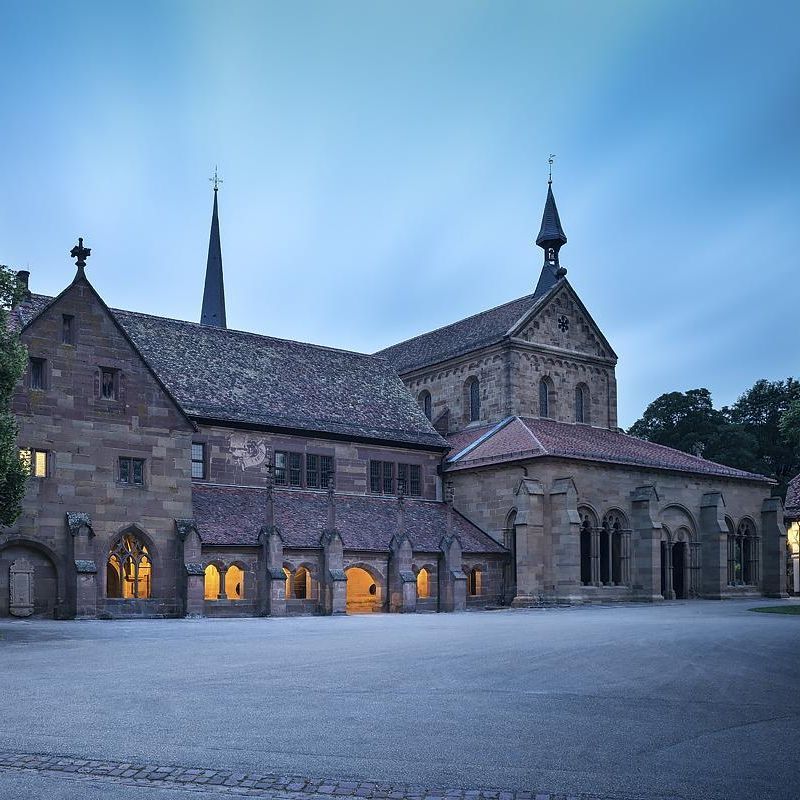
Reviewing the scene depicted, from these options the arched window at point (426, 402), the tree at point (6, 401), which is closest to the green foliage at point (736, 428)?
the arched window at point (426, 402)

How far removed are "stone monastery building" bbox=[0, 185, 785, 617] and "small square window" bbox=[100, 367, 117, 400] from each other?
8 cm

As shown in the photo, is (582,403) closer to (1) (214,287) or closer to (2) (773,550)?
(2) (773,550)

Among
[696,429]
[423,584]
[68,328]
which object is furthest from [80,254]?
[696,429]

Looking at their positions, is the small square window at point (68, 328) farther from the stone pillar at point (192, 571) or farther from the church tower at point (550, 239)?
the church tower at point (550, 239)

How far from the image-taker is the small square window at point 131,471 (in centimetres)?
4197

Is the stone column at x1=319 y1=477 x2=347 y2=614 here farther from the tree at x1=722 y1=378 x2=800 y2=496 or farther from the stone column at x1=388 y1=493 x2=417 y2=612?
the tree at x1=722 y1=378 x2=800 y2=496

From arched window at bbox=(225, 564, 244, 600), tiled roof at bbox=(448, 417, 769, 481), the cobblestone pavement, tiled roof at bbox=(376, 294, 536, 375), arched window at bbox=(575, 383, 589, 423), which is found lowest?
arched window at bbox=(225, 564, 244, 600)

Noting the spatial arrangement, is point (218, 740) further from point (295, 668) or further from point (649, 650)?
point (649, 650)

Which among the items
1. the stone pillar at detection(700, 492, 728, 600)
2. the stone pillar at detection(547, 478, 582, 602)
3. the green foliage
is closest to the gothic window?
the stone pillar at detection(547, 478, 582, 602)

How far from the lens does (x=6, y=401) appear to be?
2881 centimetres

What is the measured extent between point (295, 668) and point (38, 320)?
1044 inches

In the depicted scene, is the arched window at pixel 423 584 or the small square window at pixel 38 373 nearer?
the small square window at pixel 38 373

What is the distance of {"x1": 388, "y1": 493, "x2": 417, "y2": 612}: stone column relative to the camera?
48.2 m

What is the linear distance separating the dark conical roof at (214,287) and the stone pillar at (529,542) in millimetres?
35910
